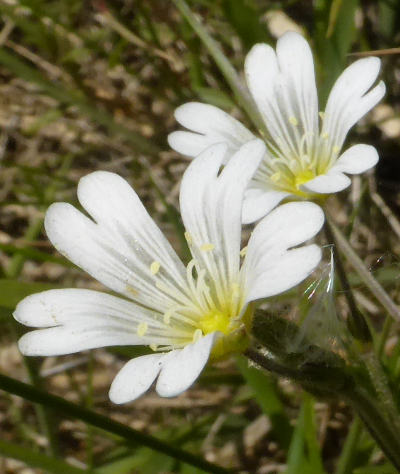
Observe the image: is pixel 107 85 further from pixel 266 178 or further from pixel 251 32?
pixel 266 178

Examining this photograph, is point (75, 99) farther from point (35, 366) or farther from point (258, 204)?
point (258, 204)

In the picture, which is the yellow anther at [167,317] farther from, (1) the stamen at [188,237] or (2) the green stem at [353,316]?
(2) the green stem at [353,316]

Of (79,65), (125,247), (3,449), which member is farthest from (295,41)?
(79,65)

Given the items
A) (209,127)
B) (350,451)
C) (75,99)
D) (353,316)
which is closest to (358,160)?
(353,316)

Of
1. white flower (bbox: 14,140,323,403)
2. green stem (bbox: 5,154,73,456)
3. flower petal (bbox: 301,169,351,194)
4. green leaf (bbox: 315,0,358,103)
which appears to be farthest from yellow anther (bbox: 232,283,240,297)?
green leaf (bbox: 315,0,358,103)

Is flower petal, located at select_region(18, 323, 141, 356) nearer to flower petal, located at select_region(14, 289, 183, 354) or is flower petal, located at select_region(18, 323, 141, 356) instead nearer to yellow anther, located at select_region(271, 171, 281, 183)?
flower petal, located at select_region(14, 289, 183, 354)

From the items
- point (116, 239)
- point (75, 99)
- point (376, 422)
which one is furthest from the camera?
point (75, 99)
